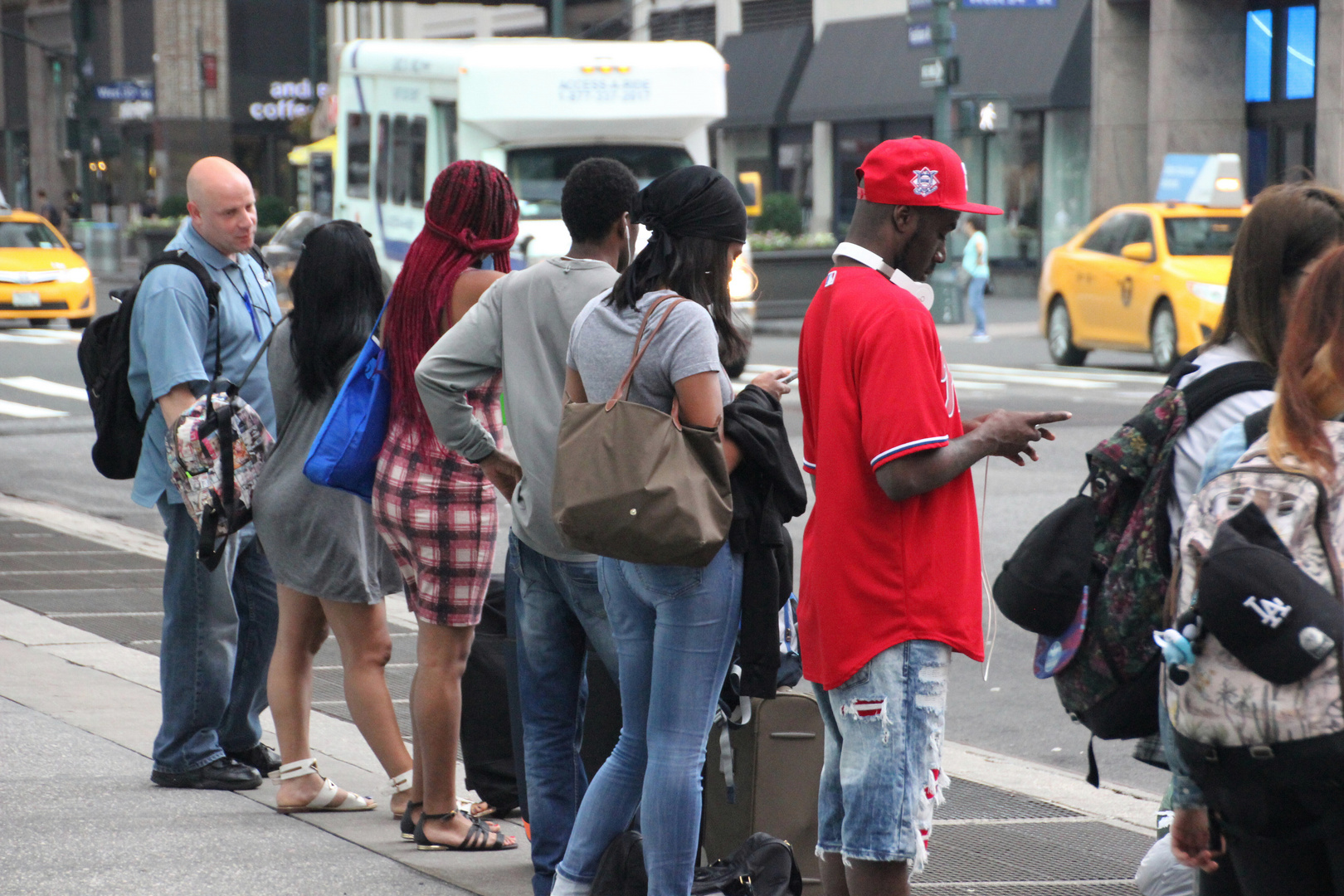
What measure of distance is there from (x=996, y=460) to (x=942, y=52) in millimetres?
12998

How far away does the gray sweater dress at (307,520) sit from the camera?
462cm

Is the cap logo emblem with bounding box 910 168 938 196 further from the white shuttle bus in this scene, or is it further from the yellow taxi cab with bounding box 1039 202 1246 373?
the yellow taxi cab with bounding box 1039 202 1246 373

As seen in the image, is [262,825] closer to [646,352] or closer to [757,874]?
[757,874]

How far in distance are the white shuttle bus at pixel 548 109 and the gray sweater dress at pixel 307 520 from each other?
39.4 feet

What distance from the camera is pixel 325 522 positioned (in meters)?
4.64

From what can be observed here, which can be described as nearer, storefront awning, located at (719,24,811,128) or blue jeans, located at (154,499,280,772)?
blue jeans, located at (154,499,280,772)

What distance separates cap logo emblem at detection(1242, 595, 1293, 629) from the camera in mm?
2418

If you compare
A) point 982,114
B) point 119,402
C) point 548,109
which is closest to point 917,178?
point 119,402

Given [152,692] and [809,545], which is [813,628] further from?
[152,692]

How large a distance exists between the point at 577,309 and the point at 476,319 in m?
0.27

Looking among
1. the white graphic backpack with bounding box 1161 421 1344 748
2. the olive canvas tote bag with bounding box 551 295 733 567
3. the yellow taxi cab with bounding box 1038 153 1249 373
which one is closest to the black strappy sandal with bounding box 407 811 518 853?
the olive canvas tote bag with bounding box 551 295 733 567

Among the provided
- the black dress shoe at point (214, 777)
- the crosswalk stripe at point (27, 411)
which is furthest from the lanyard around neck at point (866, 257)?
the crosswalk stripe at point (27, 411)

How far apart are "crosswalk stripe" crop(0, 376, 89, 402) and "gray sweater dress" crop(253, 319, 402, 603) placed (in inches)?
506

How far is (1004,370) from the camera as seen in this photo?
1991 centimetres
